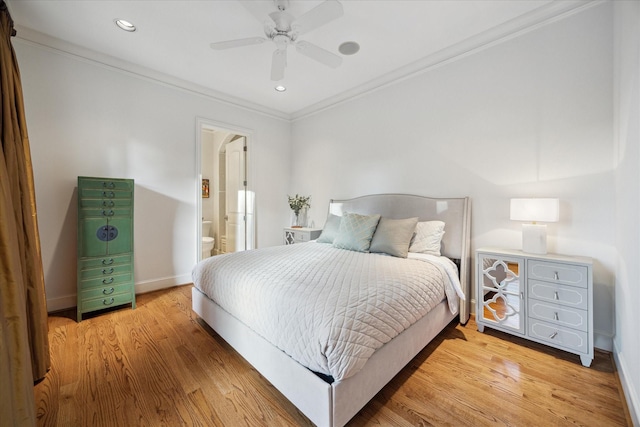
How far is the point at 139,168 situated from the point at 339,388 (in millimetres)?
3320

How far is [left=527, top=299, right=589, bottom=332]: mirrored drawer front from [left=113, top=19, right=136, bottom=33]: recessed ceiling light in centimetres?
419

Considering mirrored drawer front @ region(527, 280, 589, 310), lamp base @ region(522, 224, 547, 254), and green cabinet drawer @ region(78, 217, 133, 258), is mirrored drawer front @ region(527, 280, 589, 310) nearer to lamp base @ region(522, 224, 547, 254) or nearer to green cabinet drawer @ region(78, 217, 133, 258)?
lamp base @ region(522, 224, 547, 254)

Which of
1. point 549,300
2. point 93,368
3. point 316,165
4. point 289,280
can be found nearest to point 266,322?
point 289,280

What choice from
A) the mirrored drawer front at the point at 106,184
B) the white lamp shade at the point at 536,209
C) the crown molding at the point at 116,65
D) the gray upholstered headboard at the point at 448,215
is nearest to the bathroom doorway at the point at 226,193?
the crown molding at the point at 116,65

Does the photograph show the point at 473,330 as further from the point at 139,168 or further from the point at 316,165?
the point at 139,168

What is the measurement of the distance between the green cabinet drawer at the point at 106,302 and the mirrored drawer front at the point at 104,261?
0.34m

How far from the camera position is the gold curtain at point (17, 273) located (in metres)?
0.97

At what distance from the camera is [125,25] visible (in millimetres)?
2363

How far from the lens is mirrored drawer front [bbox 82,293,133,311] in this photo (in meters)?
2.52

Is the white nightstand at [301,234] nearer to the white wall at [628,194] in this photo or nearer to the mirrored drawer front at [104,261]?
the mirrored drawer front at [104,261]

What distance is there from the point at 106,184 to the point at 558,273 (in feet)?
13.4

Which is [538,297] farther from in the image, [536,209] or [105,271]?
[105,271]

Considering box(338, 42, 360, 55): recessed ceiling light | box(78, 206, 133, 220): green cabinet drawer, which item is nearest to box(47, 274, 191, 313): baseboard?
box(78, 206, 133, 220): green cabinet drawer

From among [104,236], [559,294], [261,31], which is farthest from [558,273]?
[104,236]
